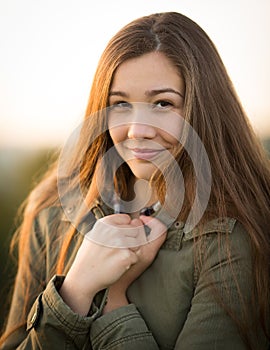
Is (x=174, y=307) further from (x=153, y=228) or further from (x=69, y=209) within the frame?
(x=69, y=209)

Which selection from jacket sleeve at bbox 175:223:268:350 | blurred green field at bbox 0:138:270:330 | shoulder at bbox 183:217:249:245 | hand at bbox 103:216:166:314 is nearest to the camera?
jacket sleeve at bbox 175:223:268:350

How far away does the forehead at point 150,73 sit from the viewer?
2.11 m

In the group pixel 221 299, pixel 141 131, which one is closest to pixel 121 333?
pixel 221 299

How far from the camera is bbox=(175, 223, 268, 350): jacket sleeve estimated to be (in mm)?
1953

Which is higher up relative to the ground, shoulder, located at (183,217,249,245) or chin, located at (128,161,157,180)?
chin, located at (128,161,157,180)

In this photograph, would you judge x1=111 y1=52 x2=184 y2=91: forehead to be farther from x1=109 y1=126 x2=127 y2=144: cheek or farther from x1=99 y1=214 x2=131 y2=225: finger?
x1=99 y1=214 x2=131 y2=225: finger

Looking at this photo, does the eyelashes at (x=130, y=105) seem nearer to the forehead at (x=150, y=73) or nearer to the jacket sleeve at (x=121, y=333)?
the forehead at (x=150, y=73)

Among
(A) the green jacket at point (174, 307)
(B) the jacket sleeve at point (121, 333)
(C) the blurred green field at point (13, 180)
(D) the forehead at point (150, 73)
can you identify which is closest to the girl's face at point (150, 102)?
(D) the forehead at point (150, 73)

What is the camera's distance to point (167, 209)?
2273mm

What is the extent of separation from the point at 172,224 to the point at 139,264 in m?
0.21

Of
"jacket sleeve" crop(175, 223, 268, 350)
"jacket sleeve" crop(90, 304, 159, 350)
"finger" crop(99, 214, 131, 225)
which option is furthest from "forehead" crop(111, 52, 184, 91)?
"jacket sleeve" crop(90, 304, 159, 350)

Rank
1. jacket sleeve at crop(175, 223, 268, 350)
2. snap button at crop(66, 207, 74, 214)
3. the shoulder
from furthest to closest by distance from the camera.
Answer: snap button at crop(66, 207, 74, 214) → the shoulder → jacket sleeve at crop(175, 223, 268, 350)

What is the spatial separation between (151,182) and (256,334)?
74cm

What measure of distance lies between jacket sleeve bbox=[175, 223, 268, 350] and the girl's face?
448 mm
